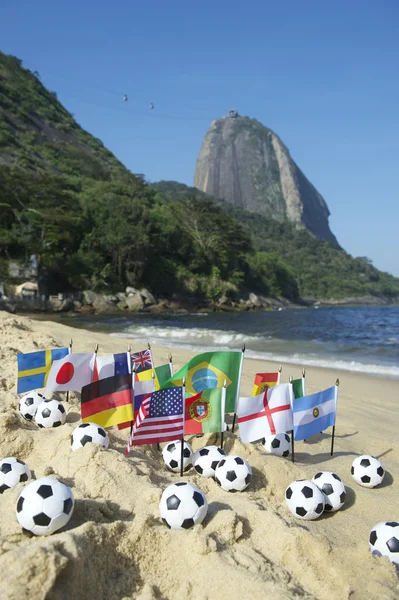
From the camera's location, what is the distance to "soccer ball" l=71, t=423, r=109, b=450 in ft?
19.5

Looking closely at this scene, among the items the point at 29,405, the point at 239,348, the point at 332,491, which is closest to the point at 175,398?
the point at 332,491

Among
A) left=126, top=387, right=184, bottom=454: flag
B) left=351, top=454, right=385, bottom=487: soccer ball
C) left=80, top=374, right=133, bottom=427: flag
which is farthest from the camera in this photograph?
left=80, top=374, right=133, bottom=427: flag

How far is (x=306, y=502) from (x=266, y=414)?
5.15 ft

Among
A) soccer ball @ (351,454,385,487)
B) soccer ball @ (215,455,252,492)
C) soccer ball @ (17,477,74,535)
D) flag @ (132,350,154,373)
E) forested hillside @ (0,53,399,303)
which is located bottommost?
soccer ball @ (351,454,385,487)

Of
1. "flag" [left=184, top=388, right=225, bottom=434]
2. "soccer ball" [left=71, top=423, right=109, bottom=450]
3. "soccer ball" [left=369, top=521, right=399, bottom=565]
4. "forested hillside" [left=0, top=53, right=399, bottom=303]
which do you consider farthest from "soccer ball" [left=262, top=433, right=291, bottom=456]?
"forested hillside" [left=0, top=53, right=399, bottom=303]

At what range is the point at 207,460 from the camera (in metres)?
6.04

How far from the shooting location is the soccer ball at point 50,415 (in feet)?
24.2

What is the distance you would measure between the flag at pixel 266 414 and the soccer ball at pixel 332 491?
3.34 feet

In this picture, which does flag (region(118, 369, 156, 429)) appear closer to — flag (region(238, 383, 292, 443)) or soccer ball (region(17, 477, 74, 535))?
flag (region(238, 383, 292, 443))

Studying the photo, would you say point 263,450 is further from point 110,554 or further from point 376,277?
point 376,277

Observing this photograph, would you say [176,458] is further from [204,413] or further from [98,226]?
[98,226]

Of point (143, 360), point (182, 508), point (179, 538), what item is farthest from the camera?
point (143, 360)

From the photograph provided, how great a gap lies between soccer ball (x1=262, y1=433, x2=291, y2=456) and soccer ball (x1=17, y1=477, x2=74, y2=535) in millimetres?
3851

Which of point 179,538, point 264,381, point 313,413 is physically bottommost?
point 179,538
